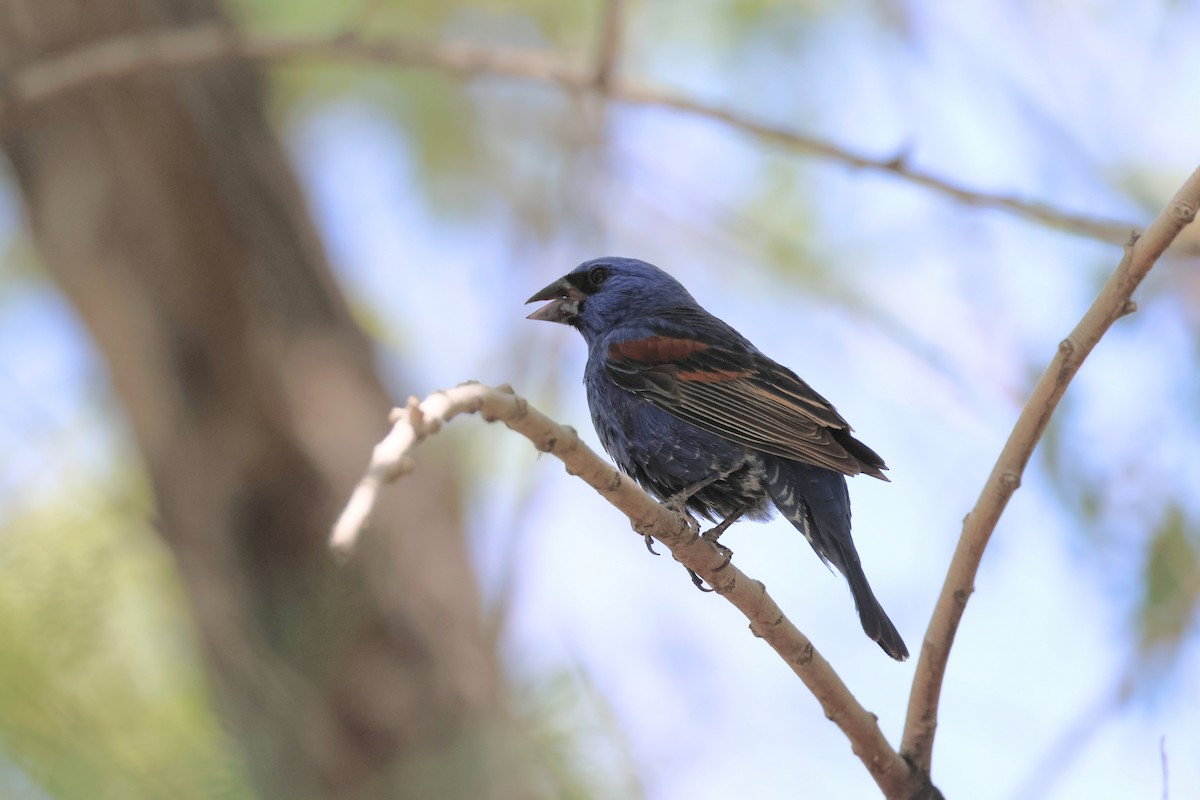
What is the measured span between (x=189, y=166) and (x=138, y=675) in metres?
2.77

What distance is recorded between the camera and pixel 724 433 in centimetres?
402

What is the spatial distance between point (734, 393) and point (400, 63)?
2.38 m

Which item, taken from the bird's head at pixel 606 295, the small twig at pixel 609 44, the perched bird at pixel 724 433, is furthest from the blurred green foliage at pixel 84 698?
the small twig at pixel 609 44

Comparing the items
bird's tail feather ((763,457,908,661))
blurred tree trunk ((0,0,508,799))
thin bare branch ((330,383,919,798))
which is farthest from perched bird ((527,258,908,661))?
blurred tree trunk ((0,0,508,799))

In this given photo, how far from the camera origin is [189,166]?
5797mm

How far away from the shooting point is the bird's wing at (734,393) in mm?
3881

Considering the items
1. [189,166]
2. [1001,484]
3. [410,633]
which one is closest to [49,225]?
[189,166]

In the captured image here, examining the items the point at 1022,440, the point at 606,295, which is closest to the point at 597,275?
the point at 606,295

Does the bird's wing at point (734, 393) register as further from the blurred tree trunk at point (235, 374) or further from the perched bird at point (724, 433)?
the blurred tree trunk at point (235, 374)

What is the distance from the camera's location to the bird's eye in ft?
16.8

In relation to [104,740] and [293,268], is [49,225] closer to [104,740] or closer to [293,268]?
[293,268]

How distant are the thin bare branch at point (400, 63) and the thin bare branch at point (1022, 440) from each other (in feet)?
6.71

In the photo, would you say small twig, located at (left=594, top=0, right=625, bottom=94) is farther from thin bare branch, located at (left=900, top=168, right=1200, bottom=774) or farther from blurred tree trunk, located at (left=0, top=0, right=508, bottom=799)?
thin bare branch, located at (left=900, top=168, right=1200, bottom=774)

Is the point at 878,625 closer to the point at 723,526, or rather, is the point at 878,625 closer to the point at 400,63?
the point at 723,526
